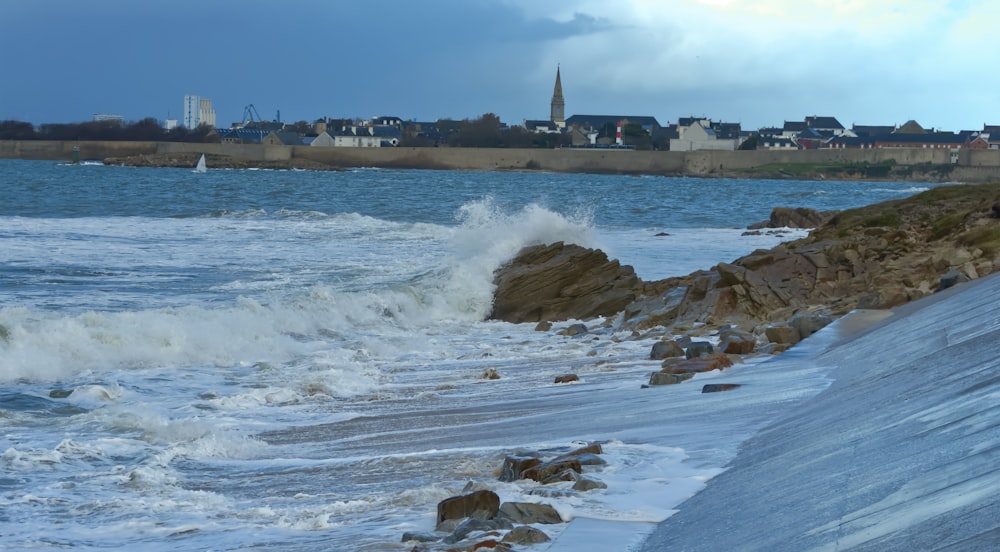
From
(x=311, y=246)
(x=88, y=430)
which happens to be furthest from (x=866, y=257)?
(x=311, y=246)

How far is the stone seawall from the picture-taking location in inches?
4323

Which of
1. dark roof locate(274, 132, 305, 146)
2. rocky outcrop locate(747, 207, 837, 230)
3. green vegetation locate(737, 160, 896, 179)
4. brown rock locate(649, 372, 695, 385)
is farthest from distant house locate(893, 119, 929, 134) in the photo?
brown rock locate(649, 372, 695, 385)

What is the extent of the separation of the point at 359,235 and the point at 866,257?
1793 centimetres

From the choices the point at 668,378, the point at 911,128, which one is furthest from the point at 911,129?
the point at 668,378

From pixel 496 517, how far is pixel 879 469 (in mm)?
1503

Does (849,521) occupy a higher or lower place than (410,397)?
higher

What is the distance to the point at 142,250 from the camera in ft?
81.3

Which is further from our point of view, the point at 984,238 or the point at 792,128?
the point at 792,128

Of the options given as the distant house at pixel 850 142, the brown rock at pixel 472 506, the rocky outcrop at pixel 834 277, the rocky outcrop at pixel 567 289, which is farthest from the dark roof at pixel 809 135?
the brown rock at pixel 472 506

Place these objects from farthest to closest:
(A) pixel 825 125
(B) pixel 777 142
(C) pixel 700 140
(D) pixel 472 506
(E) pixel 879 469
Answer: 1. (A) pixel 825 125
2. (B) pixel 777 142
3. (C) pixel 700 140
4. (D) pixel 472 506
5. (E) pixel 879 469

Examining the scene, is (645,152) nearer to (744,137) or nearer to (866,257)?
(744,137)

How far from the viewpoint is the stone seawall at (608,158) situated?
110 meters

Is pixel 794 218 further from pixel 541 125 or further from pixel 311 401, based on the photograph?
pixel 541 125

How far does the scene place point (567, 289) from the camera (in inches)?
626
